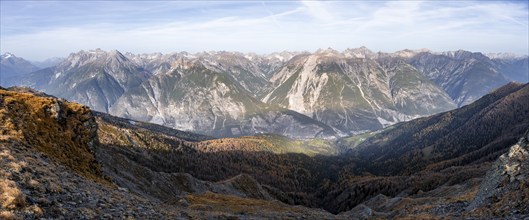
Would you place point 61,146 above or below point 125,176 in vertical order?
above

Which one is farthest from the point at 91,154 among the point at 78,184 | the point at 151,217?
the point at 151,217

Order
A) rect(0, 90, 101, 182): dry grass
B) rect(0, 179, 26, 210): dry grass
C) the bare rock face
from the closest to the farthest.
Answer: rect(0, 179, 26, 210): dry grass → the bare rock face → rect(0, 90, 101, 182): dry grass

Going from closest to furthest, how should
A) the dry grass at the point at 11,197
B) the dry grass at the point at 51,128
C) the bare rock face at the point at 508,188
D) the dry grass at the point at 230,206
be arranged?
the dry grass at the point at 11,197
the bare rock face at the point at 508,188
the dry grass at the point at 51,128
the dry grass at the point at 230,206

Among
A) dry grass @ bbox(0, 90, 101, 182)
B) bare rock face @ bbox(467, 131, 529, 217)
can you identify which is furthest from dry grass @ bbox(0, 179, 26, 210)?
bare rock face @ bbox(467, 131, 529, 217)

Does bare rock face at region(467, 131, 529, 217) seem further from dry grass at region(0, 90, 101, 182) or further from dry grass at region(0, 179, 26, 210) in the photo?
dry grass at region(0, 90, 101, 182)

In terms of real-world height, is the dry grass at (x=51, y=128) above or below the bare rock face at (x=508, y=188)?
above

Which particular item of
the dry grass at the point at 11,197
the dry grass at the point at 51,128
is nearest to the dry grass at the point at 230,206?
the dry grass at the point at 51,128

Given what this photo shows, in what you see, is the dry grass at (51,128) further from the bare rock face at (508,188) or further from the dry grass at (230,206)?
the bare rock face at (508,188)

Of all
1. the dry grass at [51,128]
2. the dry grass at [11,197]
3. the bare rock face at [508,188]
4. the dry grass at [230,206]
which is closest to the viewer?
the dry grass at [11,197]

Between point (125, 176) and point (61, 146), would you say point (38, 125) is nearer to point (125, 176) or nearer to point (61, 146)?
point (61, 146)
